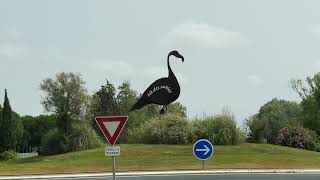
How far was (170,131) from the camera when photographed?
42188 mm

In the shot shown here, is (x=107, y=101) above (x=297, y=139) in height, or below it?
above

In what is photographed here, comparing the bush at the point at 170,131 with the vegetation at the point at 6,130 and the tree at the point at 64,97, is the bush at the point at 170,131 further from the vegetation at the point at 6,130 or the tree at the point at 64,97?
the vegetation at the point at 6,130

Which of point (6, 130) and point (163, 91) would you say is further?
point (6, 130)

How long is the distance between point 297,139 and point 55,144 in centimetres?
1857

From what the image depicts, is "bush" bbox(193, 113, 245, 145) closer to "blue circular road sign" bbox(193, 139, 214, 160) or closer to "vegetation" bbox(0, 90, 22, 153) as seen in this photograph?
"blue circular road sign" bbox(193, 139, 214, 160)

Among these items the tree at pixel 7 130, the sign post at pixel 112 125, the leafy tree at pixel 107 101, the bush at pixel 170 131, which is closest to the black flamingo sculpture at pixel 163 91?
the bush at pixel 170 131

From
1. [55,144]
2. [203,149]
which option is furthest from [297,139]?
[203,149]

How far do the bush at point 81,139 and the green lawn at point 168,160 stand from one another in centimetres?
254

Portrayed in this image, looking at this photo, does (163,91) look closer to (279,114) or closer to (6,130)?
(6,130)

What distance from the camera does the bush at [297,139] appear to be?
46.4m

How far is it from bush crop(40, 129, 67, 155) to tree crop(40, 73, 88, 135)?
0.75 meters

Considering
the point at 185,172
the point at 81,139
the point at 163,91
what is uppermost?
the point at 163,91

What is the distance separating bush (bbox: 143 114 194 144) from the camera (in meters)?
41.9

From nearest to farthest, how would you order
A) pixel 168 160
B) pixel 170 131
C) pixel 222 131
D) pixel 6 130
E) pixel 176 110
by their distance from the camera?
pixel 168 160 → pixel 222 131 → pixel 170 131 → pixel 176 110 → pixel 6 130
